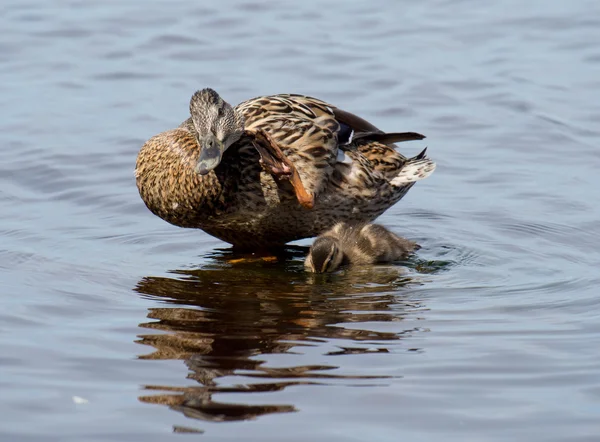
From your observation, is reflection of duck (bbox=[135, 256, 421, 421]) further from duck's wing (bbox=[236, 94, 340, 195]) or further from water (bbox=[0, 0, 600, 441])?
duck's wing (bbox=[236, 94, 340, 195])

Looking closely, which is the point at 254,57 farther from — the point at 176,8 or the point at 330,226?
the point at 330,226

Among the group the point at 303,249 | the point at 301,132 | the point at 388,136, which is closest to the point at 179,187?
the point at 301,132

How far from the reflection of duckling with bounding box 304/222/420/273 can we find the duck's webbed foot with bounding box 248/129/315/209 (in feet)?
0.91

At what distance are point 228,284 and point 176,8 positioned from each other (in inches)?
255

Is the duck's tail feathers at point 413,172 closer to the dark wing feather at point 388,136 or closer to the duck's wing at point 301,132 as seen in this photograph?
the dark wing feather at point 388,136

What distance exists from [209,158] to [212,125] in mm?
201

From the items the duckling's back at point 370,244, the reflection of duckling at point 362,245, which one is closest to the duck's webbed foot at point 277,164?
the reflection of duckling at point 362,245

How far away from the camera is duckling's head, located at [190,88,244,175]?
19.4 ft

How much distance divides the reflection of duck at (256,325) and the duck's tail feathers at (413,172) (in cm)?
79

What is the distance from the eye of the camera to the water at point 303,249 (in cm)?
422

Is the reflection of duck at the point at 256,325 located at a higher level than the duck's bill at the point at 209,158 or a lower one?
lower

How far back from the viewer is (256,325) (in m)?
5.24

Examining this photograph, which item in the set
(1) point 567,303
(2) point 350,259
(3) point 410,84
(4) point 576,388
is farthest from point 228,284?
(3) point 410,84

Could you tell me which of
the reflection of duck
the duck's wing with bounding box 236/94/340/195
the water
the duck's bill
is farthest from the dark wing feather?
the duck's bill
